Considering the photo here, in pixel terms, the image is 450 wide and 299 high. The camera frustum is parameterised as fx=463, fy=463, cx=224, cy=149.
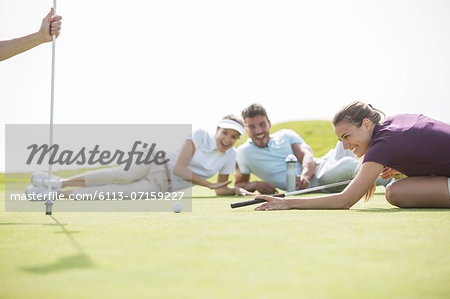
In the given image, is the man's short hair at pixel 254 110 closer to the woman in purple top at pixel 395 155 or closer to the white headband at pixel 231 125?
the white headband at pixel 231 125

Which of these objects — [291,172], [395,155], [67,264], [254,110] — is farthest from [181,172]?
[67,264]

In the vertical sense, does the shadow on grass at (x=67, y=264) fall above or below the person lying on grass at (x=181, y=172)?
above

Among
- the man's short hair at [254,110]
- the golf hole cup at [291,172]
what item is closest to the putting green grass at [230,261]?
the golf hole cup at [291,172]

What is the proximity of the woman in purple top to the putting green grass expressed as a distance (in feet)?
2.33

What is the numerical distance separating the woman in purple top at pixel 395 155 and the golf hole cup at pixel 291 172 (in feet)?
9.13

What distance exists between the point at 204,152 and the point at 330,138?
11669 millimetres

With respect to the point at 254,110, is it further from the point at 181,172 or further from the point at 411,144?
the point at 411,144

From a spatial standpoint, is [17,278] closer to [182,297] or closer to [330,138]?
[182,297]

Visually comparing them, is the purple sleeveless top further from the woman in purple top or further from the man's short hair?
the man's short hair

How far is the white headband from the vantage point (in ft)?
18.6

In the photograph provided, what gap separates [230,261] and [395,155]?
76.3 inches

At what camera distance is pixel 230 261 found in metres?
1.35

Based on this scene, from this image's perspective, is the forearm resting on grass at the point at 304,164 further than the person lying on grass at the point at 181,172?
Yes

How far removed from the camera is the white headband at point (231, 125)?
5684mm
